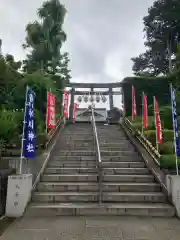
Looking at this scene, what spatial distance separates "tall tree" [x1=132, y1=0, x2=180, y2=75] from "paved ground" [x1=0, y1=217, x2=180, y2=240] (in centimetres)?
2336

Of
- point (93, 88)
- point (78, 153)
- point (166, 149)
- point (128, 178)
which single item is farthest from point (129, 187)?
point (93, 88)

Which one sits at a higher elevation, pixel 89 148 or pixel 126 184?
pixel 89 148

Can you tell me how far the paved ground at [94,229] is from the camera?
175 inches

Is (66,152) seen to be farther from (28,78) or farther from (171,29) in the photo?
(171,29)

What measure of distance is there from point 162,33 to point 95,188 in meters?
25.9

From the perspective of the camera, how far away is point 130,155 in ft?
30.6

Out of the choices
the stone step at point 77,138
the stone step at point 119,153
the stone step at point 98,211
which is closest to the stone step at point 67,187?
the stone step at point 98,211

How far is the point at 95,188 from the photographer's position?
6.83 metres

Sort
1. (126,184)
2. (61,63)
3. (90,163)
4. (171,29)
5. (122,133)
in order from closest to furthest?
(126,184)
(90,163)
(122,133)
(61,63)
(171,29)

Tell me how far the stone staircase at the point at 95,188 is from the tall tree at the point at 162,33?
784 inches

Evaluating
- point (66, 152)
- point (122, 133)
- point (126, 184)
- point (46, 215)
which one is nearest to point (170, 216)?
point (126, 184)

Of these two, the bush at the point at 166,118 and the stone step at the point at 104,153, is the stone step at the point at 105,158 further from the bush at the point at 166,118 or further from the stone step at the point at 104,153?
the bush at the point at 166,118

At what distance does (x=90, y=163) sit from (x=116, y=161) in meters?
1.00

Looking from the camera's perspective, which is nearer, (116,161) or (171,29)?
(116,161)
